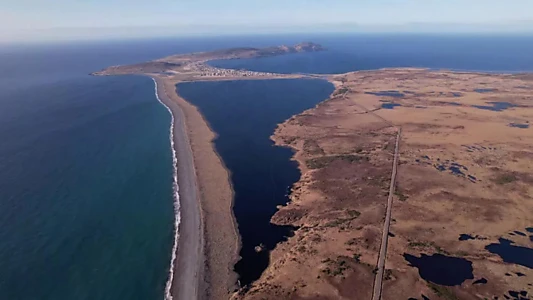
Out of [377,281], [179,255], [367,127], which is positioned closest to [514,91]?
[367,127]

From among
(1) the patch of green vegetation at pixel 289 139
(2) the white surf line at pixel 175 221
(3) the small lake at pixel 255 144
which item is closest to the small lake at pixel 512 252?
(3) the small lake at pixel 255 144

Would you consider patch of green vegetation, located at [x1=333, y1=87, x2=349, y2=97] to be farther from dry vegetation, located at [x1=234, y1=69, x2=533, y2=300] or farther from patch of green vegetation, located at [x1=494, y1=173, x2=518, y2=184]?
patch of green vegetation, located at [x1=494, y1=173, x2=518, y2=184]

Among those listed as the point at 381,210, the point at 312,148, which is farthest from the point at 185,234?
the point at 312,148

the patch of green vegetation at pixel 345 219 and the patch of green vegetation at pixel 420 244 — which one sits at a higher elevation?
the patch of green vegetation at pixel 345 219

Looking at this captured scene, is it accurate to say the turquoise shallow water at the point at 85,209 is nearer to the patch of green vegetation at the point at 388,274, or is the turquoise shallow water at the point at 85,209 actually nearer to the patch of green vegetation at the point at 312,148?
the patch of green vegetation at the point at 388,274

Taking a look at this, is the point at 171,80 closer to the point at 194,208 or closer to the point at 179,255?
the point at 194,208

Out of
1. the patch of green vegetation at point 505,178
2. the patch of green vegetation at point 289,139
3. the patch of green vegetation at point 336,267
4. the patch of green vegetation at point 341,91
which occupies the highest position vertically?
the patch of green vegetation at point 341,91

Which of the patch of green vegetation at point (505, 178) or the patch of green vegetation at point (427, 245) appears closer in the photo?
the patch of green vegetation at point (427, 245)
